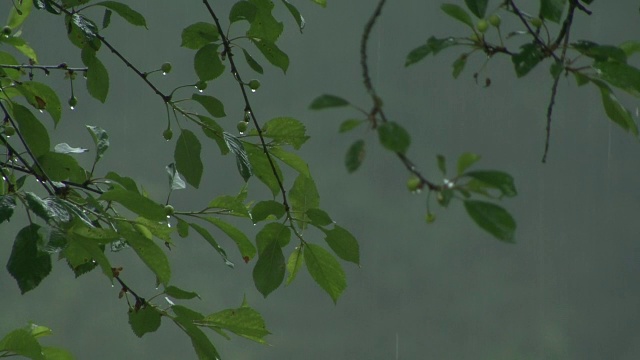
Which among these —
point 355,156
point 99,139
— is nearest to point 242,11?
point 99,139

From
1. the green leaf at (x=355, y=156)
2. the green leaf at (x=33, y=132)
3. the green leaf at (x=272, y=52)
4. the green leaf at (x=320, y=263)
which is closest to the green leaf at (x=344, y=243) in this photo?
the green leaf at (x=320, y=263)

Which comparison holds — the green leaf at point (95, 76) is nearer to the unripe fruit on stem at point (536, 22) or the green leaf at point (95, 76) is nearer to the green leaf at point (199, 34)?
the green leaf at point (199, 34)

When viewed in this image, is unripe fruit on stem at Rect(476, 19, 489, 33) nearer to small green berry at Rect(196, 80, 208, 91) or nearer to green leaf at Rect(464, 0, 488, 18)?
green leaf at Rect(464, 0, 488, 18)

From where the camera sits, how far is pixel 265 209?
3.10 ft

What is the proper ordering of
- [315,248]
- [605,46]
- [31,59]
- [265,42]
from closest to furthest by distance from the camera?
1. [605,46]
2. [315,248]
3. [265,42]
4. [31,59]

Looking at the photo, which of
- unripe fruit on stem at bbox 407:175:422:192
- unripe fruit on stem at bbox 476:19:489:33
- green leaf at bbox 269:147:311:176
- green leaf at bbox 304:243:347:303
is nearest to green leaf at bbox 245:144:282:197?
green leaf at bbox 269:147:311:176

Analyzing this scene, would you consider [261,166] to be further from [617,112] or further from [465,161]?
[465,161]

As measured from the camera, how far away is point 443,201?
46 cm

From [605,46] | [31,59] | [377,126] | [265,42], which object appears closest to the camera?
[377,126]

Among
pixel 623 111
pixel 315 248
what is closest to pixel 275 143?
pixel 315 248

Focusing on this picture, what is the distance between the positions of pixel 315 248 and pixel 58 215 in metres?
0.27

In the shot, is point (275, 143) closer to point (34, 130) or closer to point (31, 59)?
point (34, 130)

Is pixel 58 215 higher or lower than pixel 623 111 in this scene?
lower

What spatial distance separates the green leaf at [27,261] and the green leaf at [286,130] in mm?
317
